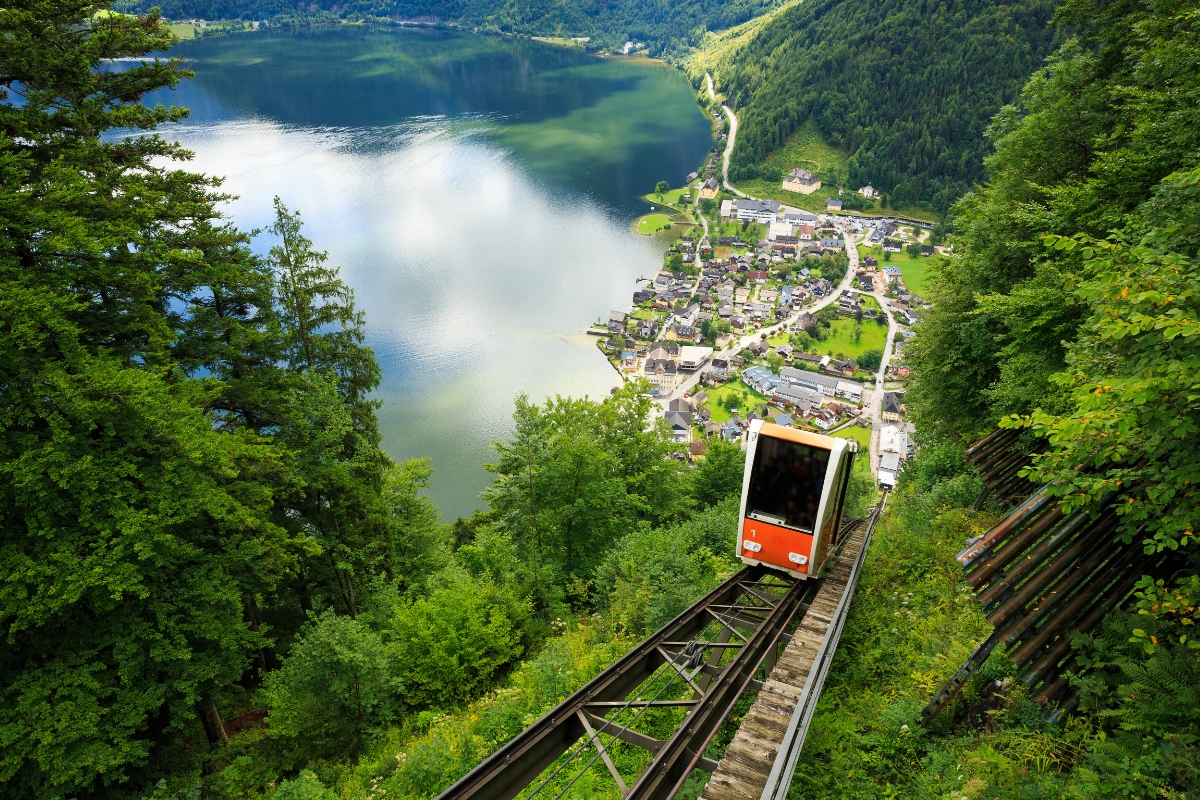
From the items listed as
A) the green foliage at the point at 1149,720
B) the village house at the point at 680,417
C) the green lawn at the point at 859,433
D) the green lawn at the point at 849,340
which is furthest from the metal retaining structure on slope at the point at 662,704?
the green lawn at the point at 849,340

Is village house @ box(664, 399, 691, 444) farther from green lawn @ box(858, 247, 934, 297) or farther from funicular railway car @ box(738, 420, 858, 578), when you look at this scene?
green lawn @ box(858, 247, 934, 297)

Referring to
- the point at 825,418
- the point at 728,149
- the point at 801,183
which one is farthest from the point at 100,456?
the point at 728,149

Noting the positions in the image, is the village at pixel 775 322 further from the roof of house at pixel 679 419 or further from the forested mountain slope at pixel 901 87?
the forested mountain slope at pixel 901 87

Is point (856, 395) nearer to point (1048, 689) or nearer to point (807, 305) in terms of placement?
point (807, 305)

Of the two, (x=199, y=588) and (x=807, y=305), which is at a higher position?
(x=199, y=588)

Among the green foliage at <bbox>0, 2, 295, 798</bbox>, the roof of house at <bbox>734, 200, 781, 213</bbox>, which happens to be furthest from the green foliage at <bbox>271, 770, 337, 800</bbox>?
the roof of house at <bbox>734, 200, 781, 213</bbox>

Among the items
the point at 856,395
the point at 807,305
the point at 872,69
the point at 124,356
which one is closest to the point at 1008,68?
the point at 872,69
